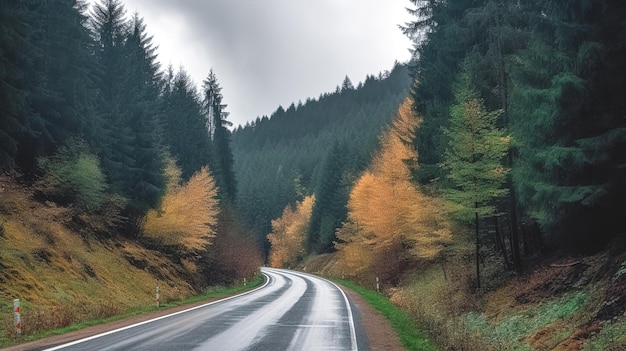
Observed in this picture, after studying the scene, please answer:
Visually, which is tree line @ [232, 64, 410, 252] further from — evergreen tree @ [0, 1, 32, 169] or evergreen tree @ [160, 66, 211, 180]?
evergreen tree @ [0, 1, 32, 169]

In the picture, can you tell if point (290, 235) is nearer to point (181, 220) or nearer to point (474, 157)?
point (181, 220)

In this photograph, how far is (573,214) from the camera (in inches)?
609

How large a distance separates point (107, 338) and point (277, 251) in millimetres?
94369

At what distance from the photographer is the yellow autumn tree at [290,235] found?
9256 centimetres

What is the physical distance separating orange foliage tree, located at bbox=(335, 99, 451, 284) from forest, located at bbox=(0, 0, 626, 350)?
178 millimetres

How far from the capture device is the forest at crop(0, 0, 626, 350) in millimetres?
13805

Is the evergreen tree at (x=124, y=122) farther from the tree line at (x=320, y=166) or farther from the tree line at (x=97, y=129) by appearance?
the tree line at (x=320, y=166)

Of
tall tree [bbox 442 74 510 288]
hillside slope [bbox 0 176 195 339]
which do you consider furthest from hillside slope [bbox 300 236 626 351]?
hillside slope [bbox 0 176 195 339]

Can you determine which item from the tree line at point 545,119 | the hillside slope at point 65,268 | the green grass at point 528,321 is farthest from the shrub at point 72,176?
the green grass at point 528,321

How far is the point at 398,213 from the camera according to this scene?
3231 centimetres

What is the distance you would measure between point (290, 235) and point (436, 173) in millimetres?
71813

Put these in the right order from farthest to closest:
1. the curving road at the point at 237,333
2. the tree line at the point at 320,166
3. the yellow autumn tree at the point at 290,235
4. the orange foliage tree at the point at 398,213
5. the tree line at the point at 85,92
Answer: the yellow autumn tree at the point at 290,235, the tree line at the point at 320,166, the orange foliage tree at the point at 398,213, the tree line at the point at 85,92, the curving road at the point at 237,333

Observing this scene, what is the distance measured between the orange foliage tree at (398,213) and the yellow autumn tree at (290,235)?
48571mm

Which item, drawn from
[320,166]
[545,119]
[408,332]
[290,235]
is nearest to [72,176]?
[408,332]
